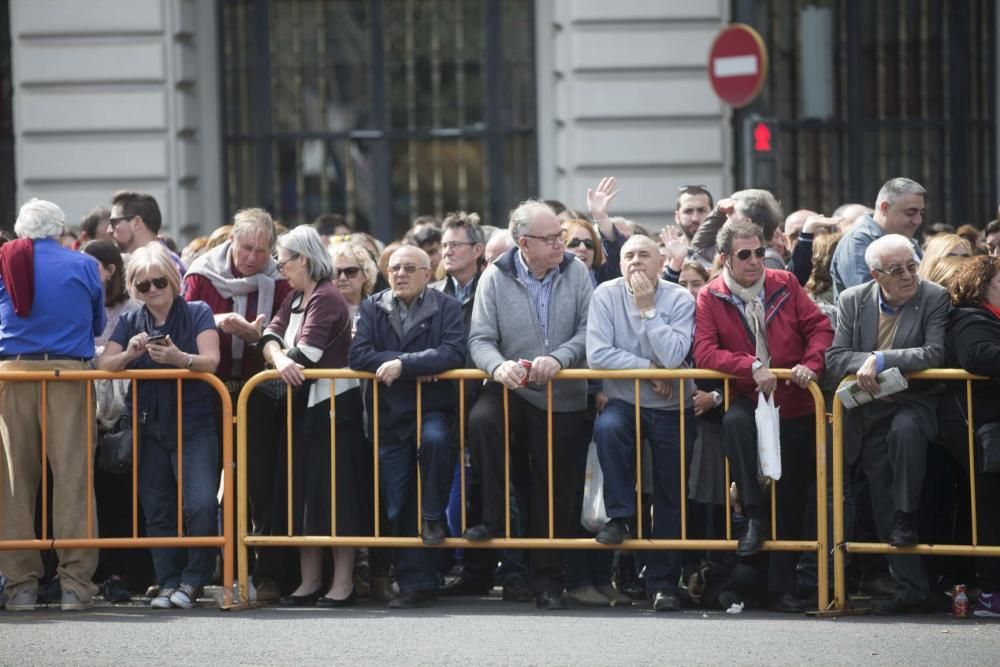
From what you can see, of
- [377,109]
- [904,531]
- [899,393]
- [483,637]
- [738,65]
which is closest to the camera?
[483,637]

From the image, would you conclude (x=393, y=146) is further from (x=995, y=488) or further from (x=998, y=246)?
(x=995, y=488)

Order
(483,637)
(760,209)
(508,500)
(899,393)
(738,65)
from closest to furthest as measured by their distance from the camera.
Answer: (483,637) < (899,393) < (508,500) < (760,209) < (738,65)

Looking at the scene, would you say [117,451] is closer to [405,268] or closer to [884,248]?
[405,268]

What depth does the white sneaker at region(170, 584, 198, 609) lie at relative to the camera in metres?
9.77

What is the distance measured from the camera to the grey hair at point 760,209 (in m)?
10.7

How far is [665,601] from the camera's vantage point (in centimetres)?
954

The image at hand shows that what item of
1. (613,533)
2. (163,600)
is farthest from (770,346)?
(163,600)

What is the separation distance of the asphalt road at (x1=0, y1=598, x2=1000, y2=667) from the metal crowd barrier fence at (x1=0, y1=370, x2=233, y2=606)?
0.34 m

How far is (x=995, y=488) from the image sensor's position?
369 inches

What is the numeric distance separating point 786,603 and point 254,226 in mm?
3415

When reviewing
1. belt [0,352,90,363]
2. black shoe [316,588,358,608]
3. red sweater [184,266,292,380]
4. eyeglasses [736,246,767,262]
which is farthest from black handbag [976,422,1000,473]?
belt [0,352,90,363]

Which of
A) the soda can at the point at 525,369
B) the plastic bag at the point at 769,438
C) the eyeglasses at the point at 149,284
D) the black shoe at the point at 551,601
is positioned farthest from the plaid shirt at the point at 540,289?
the eyeglasses at the point at 149,284

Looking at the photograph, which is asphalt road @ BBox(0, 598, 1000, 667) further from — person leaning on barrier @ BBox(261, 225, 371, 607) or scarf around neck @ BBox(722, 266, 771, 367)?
scarf around neck @ BBox(722, 266, 771, 367)

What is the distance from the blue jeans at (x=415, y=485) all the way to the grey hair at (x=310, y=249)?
0.91m
